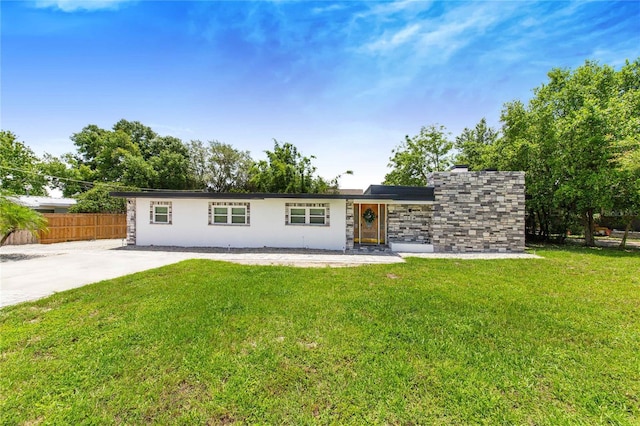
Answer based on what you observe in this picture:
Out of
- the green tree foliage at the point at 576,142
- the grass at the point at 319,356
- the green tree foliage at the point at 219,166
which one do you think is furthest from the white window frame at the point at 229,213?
the green tree foliage at the point at 219,166

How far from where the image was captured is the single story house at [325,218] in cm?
1189

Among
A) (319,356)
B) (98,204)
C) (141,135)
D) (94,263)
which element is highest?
(141,135)

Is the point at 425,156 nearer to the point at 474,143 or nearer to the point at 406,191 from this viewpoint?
the point at 474,143

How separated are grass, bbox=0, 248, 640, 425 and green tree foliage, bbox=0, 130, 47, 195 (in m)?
30.0

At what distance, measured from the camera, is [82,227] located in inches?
588

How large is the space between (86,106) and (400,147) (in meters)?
22.1

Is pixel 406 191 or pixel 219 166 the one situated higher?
pixel 219 166

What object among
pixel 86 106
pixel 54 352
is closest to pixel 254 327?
pixel 54 352

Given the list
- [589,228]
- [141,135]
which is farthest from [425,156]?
[141,135]

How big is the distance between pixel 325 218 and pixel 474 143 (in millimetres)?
17776

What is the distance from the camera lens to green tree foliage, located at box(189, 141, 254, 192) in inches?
1154

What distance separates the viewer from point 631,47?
13.6 m

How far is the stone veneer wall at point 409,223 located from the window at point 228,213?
22.6 ft

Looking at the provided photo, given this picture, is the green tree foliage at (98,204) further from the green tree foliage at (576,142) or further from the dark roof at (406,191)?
the green tree foliage at (576,142)
